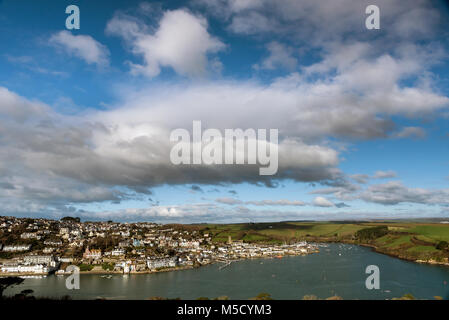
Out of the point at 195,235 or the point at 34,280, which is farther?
the point at 195,235

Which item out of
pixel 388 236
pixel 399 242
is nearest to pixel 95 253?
pixel 399 242

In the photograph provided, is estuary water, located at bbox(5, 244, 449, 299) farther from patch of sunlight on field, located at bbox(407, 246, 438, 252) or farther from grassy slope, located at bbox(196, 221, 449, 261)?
grassy slope, located at bbox(196, 221, 449, 261)

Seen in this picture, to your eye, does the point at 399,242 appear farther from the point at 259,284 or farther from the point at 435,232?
the point at 259,284

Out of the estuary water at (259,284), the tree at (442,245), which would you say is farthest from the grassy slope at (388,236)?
the estuary water at (259,284)

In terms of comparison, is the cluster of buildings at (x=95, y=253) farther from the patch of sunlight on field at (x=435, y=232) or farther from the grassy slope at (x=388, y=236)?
the patch of sunlight on field at (x=435, y=232)
